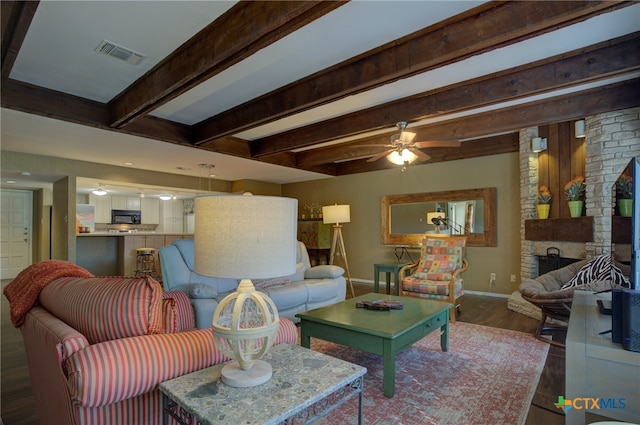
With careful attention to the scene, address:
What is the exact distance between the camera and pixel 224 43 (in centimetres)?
220

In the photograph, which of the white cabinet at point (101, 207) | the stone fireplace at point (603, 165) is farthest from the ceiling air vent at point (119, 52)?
the white cabinet at point (101, 207)

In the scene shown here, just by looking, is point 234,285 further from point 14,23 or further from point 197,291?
point 14,23

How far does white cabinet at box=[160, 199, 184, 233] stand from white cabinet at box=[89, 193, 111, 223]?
4.33ft

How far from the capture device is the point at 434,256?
4.79 meters

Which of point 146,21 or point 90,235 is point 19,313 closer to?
point 146,21

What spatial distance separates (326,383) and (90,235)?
676cm

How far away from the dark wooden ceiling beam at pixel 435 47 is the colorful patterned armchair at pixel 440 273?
264 centimetres

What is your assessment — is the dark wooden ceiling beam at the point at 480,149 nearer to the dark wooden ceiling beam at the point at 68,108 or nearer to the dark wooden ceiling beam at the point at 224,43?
the dark wooden ceiling beam at the point at 68,108

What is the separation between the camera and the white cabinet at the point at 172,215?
9.66m

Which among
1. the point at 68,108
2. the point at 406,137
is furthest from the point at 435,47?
the point at 68,108

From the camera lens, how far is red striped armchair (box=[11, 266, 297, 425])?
1.11m

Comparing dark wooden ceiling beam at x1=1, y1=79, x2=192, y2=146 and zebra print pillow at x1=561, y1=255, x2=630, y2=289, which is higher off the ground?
dark wooden ceiling beam at x1=1, y1=79, x2=192, y2=146

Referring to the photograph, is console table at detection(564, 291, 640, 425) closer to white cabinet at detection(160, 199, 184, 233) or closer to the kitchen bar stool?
the kitchen bar stool

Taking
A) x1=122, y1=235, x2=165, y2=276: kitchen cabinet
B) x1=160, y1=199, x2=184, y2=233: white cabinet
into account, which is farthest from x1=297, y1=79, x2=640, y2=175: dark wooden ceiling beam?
x1=160, y1=199, x2=184, y2=233: white cabinet
